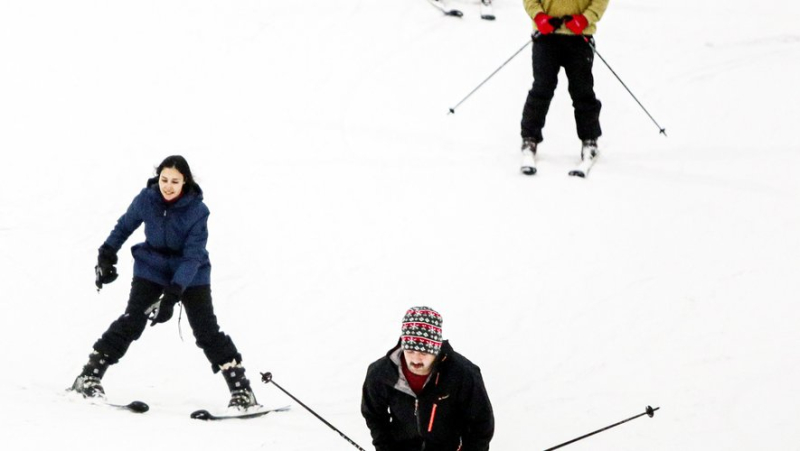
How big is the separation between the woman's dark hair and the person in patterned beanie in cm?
158

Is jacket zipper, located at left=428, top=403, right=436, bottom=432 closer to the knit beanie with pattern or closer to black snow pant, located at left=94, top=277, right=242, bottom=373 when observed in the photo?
the knit beanie with pattern

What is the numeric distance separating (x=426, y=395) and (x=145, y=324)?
6.02ft

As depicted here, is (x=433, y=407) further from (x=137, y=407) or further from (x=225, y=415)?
(x=137, y=407)

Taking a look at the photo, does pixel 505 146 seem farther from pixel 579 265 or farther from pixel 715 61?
pixel 715 61

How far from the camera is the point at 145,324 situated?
6.13m

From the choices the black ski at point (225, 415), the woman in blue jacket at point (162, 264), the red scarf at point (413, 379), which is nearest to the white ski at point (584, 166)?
the black ski at point (225, 415)

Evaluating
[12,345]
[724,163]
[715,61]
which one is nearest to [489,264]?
[724,163]

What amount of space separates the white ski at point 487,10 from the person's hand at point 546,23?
3.30 m

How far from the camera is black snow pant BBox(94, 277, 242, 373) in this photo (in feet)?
19.9

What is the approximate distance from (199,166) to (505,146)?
2.46 m

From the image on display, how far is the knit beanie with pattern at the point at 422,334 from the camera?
15.7 ft

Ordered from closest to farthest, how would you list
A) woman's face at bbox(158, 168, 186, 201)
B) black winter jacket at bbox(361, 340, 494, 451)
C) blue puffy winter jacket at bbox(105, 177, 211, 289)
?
black winter jacket at bbox(361, 340, 494, 451)
woman's face at bbox(158, 168, 186, 201)
blue puffy winter jacket at bbox(105, 177, 211, 289)

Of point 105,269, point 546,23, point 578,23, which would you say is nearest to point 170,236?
point 105,269

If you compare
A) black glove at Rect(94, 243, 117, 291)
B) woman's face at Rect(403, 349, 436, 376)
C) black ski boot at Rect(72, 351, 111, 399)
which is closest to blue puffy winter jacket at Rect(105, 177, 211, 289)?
black glove at Rect(94, 243, 117, 291)
